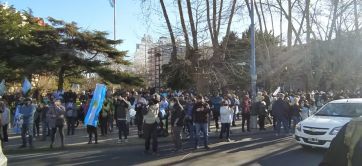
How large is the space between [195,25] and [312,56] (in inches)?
777

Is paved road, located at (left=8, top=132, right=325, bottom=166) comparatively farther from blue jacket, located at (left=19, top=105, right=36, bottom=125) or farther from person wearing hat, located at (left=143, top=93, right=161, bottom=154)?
blue jacket, located at (left=19, top=105, right=36, bottom=125)

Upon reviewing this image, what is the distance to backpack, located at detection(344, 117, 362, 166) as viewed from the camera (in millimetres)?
3696

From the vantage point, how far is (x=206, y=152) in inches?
572

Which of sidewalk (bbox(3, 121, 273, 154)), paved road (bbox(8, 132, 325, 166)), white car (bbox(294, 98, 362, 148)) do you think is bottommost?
paved road (bbox(8, 132, 325, 166))

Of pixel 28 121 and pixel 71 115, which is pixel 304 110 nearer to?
pixel 71 115

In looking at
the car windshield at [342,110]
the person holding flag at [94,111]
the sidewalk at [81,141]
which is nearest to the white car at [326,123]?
the car windshield at [342,110]

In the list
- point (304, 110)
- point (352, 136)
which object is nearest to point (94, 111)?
point (304, 110)

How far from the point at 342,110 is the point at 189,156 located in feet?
17.0

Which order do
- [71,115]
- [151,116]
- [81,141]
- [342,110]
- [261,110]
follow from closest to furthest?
[151,116] → [342,110] → [81,141] → [71,115] → [261,110]

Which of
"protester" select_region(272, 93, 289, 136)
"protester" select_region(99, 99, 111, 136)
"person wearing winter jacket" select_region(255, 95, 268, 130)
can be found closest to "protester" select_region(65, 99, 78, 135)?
"protester" select_region(99, 99, 111, 136)

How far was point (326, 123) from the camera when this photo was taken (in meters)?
13.7

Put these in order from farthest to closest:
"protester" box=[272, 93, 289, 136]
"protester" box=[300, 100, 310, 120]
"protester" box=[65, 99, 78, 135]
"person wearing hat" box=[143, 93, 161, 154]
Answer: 1. "protester" box=[300, 100, 310, 120]
2. "protester" box=[65, 99, 78, 135]
3. "protester" box=[272, 93, 289, 136]
4. "person wearing hat" box=[143, 93, 161, 154]

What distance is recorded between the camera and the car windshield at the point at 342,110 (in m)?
14.7

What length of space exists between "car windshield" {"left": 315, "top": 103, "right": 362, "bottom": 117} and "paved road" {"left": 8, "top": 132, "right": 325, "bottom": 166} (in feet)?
4.55
